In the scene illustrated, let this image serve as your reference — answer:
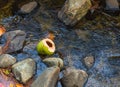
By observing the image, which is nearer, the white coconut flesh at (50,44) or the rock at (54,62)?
the rock at (54,62)

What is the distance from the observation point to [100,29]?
7.41 meters

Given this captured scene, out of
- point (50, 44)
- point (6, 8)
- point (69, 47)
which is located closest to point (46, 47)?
point (50, 44)

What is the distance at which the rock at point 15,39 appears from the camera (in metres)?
6.66

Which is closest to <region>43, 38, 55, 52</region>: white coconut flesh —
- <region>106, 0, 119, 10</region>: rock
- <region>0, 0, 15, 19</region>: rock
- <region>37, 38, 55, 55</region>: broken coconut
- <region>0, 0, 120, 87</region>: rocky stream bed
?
<region>37, 38, 55, 55</region>: broken coconut

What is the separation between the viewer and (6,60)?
20.2ft

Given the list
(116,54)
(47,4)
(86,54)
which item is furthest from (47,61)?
(47,4)

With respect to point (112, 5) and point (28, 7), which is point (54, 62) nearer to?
point (28, 7)

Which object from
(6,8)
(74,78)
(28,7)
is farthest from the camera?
(6,8)

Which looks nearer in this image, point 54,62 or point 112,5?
point 54,62

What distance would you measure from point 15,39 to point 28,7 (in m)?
1.47

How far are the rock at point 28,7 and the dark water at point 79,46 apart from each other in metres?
0.19

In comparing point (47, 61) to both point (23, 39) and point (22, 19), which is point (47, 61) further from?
point (22, 19)

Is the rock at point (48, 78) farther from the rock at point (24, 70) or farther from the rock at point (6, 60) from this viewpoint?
the rock at point (6, 60)

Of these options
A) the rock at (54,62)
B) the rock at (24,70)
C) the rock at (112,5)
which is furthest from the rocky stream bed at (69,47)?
the rock at (112,5)
